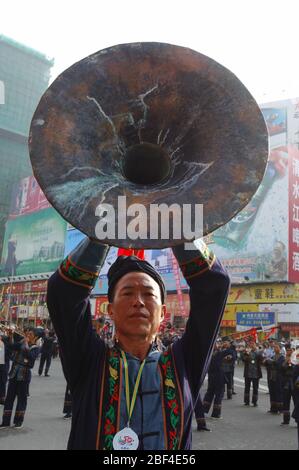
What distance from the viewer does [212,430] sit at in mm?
7789

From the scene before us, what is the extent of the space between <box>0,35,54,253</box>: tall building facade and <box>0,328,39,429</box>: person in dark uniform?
70.8 m

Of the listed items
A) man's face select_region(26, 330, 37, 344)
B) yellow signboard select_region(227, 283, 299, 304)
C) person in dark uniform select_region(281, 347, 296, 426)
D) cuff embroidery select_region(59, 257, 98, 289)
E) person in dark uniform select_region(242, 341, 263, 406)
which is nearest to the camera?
cuff embroidery select_region(59, 257, 98, 289)

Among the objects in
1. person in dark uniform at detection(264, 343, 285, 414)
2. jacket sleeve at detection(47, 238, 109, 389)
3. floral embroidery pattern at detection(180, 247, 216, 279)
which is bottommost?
person in dark uniform at detection(264, 343, 285, 414)

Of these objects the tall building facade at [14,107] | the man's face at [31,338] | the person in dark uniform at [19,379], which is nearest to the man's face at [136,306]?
the person in dark uniform at [19,379]

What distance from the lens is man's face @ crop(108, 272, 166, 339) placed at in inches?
74.9

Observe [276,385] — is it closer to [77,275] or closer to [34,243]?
[77,275]

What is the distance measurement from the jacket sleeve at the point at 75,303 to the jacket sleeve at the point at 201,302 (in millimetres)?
372

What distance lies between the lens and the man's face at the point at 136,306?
1.90 metres

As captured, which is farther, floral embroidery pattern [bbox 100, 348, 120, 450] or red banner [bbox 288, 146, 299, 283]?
red banner [bbox 288, 146, 299, 283]

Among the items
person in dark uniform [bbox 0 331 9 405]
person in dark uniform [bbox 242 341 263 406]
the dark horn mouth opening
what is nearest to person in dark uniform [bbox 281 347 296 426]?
person in dark uniform [bbox 242 341 263 406]

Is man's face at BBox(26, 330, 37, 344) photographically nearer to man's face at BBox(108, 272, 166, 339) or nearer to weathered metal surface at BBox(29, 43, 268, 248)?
man's face at BBox(108, 272, 166, 339)

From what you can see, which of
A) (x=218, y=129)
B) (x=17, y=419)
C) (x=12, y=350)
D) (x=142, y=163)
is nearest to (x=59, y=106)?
(x=142, y=163)

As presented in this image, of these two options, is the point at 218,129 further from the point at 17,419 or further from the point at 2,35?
the point at 2,35

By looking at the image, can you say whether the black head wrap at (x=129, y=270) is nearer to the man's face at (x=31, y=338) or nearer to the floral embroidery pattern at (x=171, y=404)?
the floral embroidery pattern at (x=171, y=404)
